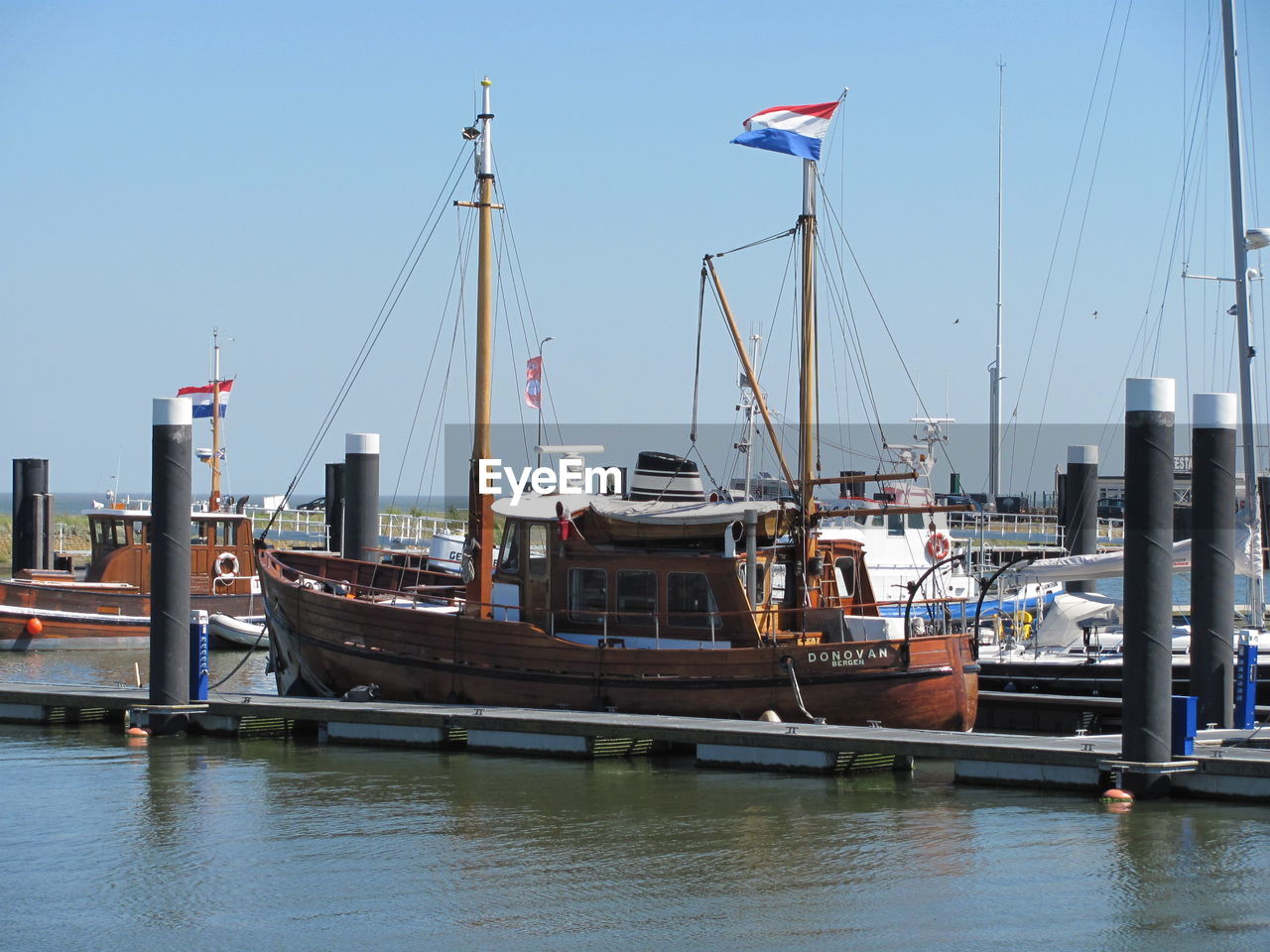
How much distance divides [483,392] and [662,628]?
15.4ft

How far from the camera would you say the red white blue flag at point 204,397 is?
127 feet

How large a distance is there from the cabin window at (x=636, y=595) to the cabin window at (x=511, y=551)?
163 cm

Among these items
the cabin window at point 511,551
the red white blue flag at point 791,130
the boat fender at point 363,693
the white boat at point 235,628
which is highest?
the red white blue flag at point 791,130

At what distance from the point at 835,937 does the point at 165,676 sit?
1089cm

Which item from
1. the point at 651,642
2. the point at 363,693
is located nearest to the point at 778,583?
the point at 651,642

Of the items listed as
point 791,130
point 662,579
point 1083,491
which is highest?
point 791,130

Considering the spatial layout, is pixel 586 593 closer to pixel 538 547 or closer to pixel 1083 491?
pixel 538 547

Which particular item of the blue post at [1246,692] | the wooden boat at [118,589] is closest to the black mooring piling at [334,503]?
the wooden boat at [118,589]

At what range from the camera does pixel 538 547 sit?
830 inches

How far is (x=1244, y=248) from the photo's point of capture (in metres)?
24.1

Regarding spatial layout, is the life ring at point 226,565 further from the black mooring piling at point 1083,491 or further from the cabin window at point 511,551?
the black mooring piling at point 1083,491

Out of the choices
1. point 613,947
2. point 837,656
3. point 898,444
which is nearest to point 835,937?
point 613,947

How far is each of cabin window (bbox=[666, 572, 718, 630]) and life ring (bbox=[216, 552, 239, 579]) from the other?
1905cm

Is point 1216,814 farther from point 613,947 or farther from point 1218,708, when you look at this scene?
point 613,947
